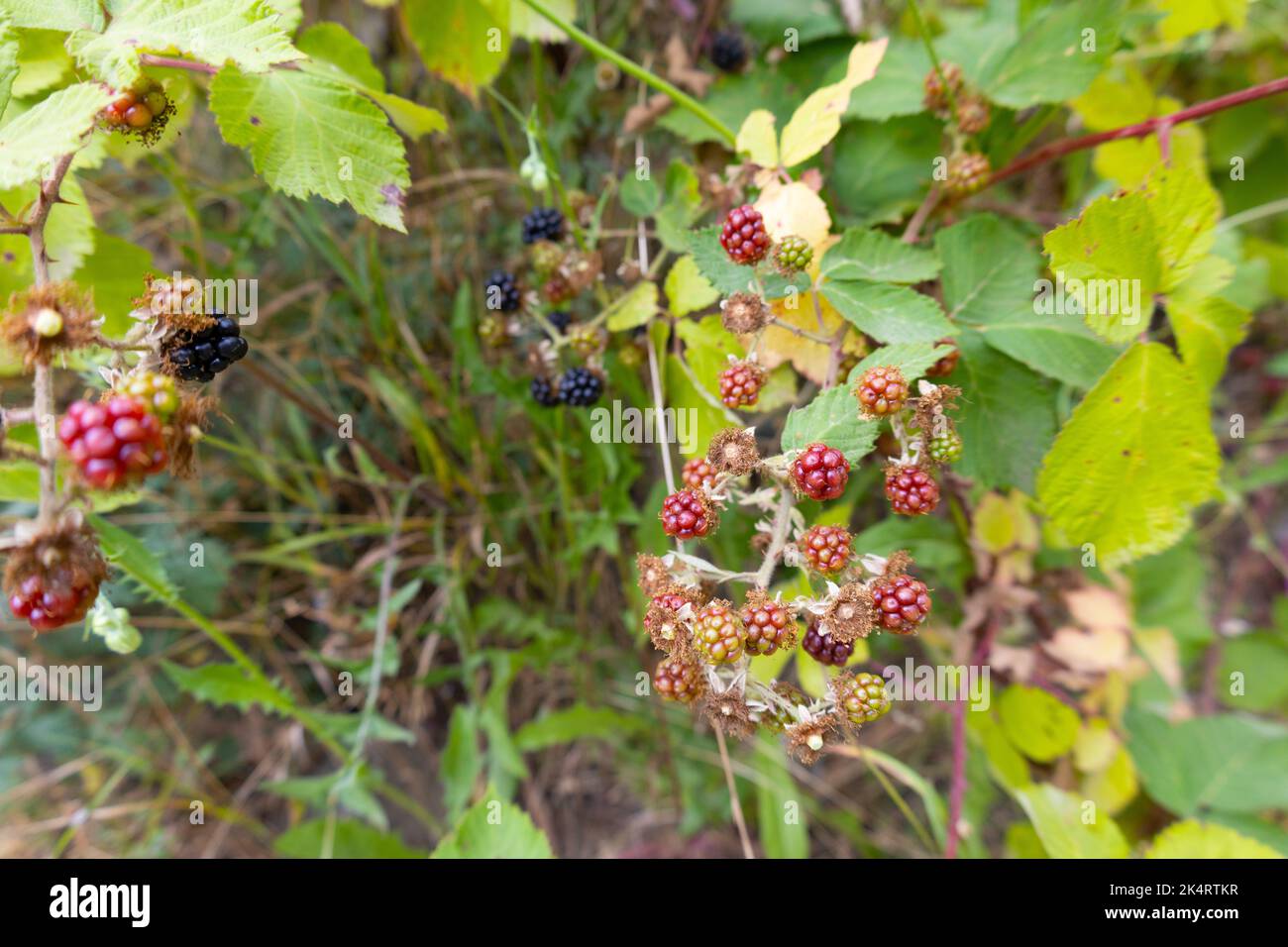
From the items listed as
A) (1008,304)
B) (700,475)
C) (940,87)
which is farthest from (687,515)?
(940,87)

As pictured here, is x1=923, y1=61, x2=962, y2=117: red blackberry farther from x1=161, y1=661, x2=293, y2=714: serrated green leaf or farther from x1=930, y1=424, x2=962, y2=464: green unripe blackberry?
x1=161, y1=661, x2=293, y2=714: serrated green leaf

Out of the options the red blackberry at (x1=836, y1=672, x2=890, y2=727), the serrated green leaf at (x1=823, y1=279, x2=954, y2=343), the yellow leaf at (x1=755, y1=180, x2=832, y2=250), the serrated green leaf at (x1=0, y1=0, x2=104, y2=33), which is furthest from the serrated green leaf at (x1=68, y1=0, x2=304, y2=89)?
the red blackberry at (x1=836, y1=672, x2=890, y2=727)

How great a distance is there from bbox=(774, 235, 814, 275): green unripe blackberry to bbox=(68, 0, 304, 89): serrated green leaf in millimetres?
673

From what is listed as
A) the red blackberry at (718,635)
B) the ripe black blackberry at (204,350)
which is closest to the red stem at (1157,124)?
the red blackberry at (718,635)

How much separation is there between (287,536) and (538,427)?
2.74 feet

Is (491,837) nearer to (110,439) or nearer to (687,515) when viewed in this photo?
(687,515)

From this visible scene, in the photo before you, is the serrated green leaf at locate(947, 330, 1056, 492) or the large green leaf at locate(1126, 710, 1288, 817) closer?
the serrated green leaf at locate(947, 330, 1056, 492)

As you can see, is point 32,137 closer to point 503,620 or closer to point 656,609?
point 656,609

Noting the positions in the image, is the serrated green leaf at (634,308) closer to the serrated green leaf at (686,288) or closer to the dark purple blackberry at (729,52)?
the serrated green leaf at (686,288)

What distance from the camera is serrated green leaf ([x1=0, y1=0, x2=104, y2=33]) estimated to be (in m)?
0.94

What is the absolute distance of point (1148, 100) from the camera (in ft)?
5.42

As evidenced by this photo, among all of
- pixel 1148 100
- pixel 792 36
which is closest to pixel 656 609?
pixel 792 36

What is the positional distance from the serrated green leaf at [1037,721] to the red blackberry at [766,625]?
108cm

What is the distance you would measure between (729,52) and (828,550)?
121 centimetres
